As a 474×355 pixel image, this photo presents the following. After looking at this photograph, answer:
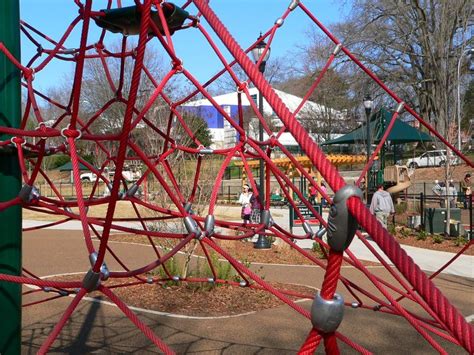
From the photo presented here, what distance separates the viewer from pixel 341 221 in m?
1.41

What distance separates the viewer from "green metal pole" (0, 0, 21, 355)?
8.49 ft

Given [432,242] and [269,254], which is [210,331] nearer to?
[269,254]

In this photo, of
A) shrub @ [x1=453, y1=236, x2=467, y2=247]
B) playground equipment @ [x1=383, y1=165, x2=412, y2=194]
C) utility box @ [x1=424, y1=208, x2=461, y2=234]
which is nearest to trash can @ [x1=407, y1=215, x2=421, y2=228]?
utility box @ [x1=424, y1=208, x2=461, y2=234]

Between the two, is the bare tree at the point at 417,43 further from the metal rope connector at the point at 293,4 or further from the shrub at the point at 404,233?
the metal rope connector at the point at 293,4

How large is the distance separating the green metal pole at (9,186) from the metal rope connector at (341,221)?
1.75m

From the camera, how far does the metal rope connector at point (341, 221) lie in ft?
4.58

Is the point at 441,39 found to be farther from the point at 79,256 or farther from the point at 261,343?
the point at 261,343

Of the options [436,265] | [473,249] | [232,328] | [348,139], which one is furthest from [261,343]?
[348,139]

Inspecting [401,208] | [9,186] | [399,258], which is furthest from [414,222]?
[399,258]

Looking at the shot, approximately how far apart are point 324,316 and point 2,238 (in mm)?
1739

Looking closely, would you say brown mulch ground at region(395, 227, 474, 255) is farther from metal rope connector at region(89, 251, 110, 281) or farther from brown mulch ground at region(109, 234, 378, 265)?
metal rope connector at region(89, 251, 110, 281)

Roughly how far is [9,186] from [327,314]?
177cm

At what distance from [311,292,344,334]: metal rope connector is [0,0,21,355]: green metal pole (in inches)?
66.7

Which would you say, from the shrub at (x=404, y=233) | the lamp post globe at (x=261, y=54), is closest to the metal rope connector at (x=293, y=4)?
the lamp post globe at (x=261, y=54)
